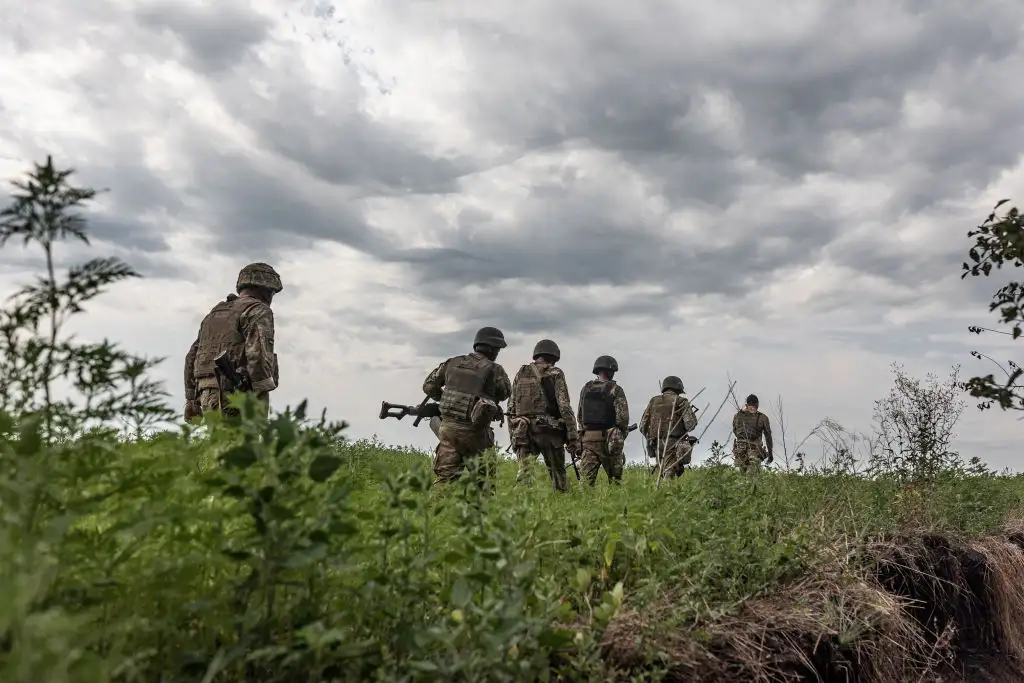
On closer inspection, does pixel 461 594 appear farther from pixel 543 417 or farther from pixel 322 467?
pixel 543 417

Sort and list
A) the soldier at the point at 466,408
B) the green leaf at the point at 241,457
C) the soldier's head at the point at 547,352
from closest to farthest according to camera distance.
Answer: the green leaf at the point at 241,457 < the soldier at the point at 466,408 < the soldier's head at the point at 547,352

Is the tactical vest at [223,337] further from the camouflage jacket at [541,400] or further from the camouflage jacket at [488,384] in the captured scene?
the camouflage jacket at [541,400]

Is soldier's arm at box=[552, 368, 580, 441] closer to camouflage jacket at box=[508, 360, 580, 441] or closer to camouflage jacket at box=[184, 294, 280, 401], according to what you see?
camouflage jacket at box=[508, 360, 580, 441]

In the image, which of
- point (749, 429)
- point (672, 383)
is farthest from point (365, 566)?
point (749, 429)

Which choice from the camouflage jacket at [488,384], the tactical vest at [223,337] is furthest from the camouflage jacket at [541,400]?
the tactical vest at [223,337]

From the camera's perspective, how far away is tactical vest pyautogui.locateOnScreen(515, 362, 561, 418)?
11.4 m

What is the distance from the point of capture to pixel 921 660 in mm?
5609

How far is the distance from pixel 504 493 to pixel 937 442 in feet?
25.7

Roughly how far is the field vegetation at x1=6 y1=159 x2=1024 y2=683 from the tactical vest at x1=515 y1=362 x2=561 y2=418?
479 cm

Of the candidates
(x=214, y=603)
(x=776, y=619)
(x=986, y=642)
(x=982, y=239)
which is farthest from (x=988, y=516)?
(x=214, y=603)

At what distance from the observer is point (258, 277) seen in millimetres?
8375

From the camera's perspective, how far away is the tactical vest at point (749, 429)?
618 inches

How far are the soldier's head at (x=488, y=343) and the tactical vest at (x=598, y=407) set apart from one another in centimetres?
279

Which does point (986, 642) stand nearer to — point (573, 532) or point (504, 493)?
point (573, 532)
